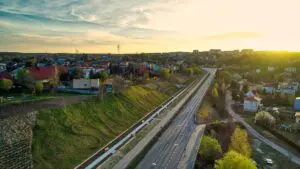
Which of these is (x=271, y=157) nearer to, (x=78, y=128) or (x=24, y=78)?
(x=78, y=128)

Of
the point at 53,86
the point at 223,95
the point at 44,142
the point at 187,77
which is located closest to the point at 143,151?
the point at 44,142

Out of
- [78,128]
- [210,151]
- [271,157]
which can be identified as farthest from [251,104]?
[78,128]

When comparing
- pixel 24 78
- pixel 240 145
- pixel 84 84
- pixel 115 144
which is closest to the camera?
pixel 240 145

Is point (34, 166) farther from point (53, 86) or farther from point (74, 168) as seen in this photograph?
point (53, 86)

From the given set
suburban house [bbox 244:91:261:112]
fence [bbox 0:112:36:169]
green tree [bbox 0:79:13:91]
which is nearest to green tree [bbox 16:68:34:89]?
green tree [bbox 0:79:13:91]

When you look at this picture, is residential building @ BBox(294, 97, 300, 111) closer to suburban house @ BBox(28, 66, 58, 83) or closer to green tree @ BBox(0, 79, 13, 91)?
suburban house @ BBox(28, 66, 58, 83)

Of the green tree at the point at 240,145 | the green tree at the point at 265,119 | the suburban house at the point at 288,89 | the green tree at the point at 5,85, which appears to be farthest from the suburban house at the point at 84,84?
the suburban house at the point at 288,89
